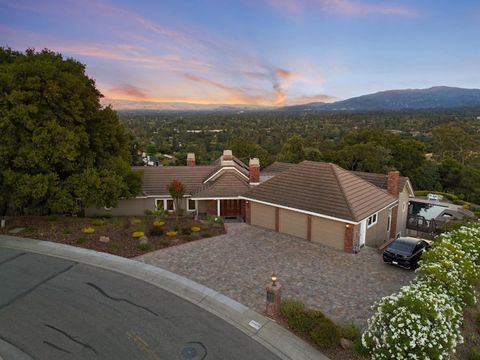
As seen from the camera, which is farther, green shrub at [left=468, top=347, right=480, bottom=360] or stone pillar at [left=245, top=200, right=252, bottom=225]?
stone pillar at [left=245, top=200, right=252, bottom=225]

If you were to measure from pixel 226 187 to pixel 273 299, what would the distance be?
15905 millimetres

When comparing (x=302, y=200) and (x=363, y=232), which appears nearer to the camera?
(x=363, y=232)

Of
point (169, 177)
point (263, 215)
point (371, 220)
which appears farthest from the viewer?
point (169, 177)

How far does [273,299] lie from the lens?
495 inches

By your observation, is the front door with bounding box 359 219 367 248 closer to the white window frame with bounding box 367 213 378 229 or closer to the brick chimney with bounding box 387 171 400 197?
the white window frame with bounding box 367 213 378 229

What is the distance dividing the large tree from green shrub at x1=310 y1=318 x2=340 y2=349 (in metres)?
16.8

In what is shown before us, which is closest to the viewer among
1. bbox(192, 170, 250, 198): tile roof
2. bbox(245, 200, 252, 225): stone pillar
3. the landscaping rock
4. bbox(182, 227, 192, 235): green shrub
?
the landscaping rock

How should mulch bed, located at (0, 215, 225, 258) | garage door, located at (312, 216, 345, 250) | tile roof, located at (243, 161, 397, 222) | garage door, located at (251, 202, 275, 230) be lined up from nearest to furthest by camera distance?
1. mulch bed, located at (0, 215, 225, 258)
2. garage door, located at (312, 216, 345, 250)
3. tile roof, located at (243, 161, 397, 222)
4. garage door, located at (251, 202, 275, 230)

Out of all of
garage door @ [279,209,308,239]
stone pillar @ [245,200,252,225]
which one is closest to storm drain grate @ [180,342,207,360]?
garage door @ [279,209,308,239]

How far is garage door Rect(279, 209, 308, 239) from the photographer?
850 inches

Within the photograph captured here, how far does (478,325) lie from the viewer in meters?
13.0

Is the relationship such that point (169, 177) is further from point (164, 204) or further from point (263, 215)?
point (263, 215)

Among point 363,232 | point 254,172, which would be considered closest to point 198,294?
point 363,232

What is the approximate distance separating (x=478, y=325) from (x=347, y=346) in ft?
19.6
